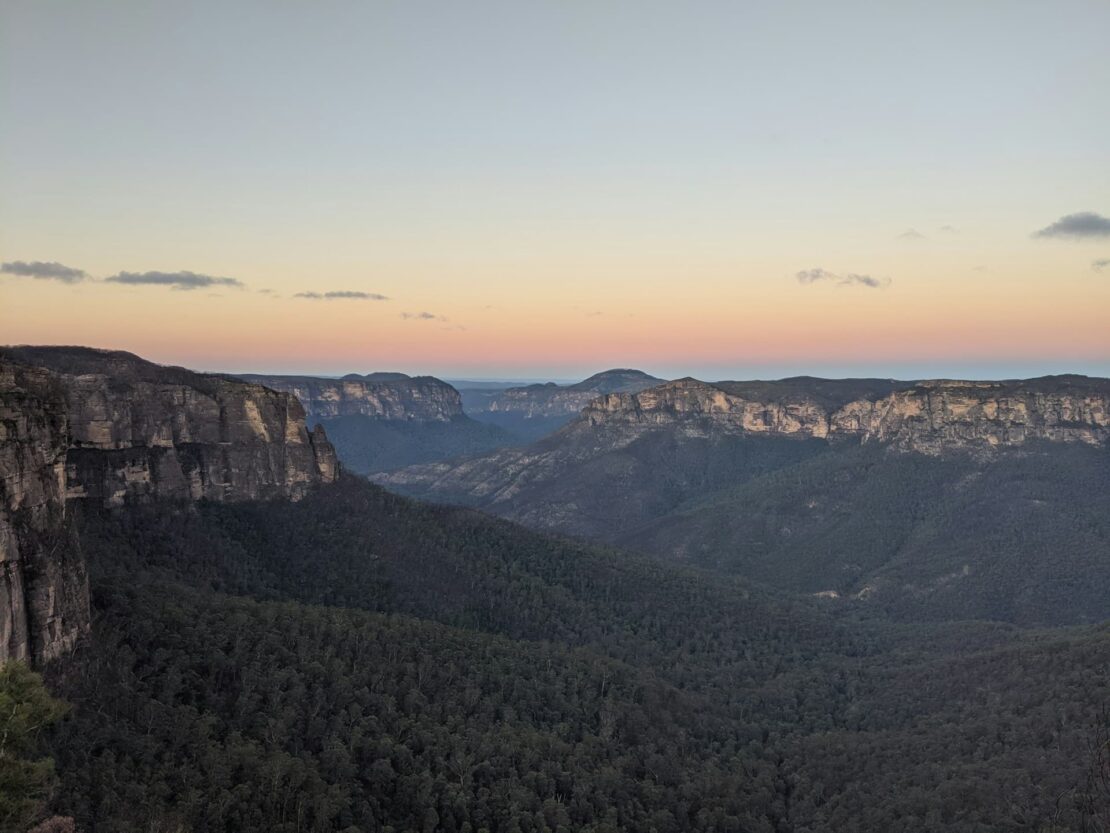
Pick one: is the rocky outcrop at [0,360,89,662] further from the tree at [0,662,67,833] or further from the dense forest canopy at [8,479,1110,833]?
the tree at [0,662,67,833]

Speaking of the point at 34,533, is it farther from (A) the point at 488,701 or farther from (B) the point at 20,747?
(A) the point at 488,701

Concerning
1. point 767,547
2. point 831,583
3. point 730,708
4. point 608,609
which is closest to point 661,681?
point 730,708

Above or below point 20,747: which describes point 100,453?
above

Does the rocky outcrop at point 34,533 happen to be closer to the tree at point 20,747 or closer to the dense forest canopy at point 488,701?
the dense forest canopy at point 488,701

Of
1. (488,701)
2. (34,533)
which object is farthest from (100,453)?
(488,701)

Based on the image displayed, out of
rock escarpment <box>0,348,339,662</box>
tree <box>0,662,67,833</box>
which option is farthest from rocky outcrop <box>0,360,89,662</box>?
tree <box>0,662,67,833</box>

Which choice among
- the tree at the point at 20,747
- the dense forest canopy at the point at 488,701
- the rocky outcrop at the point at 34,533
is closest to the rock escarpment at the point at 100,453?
the rocky outcrop at the point at 34,533

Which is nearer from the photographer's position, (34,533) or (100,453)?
(34,533)

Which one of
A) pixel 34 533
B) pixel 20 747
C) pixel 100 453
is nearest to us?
pixel 20 747
